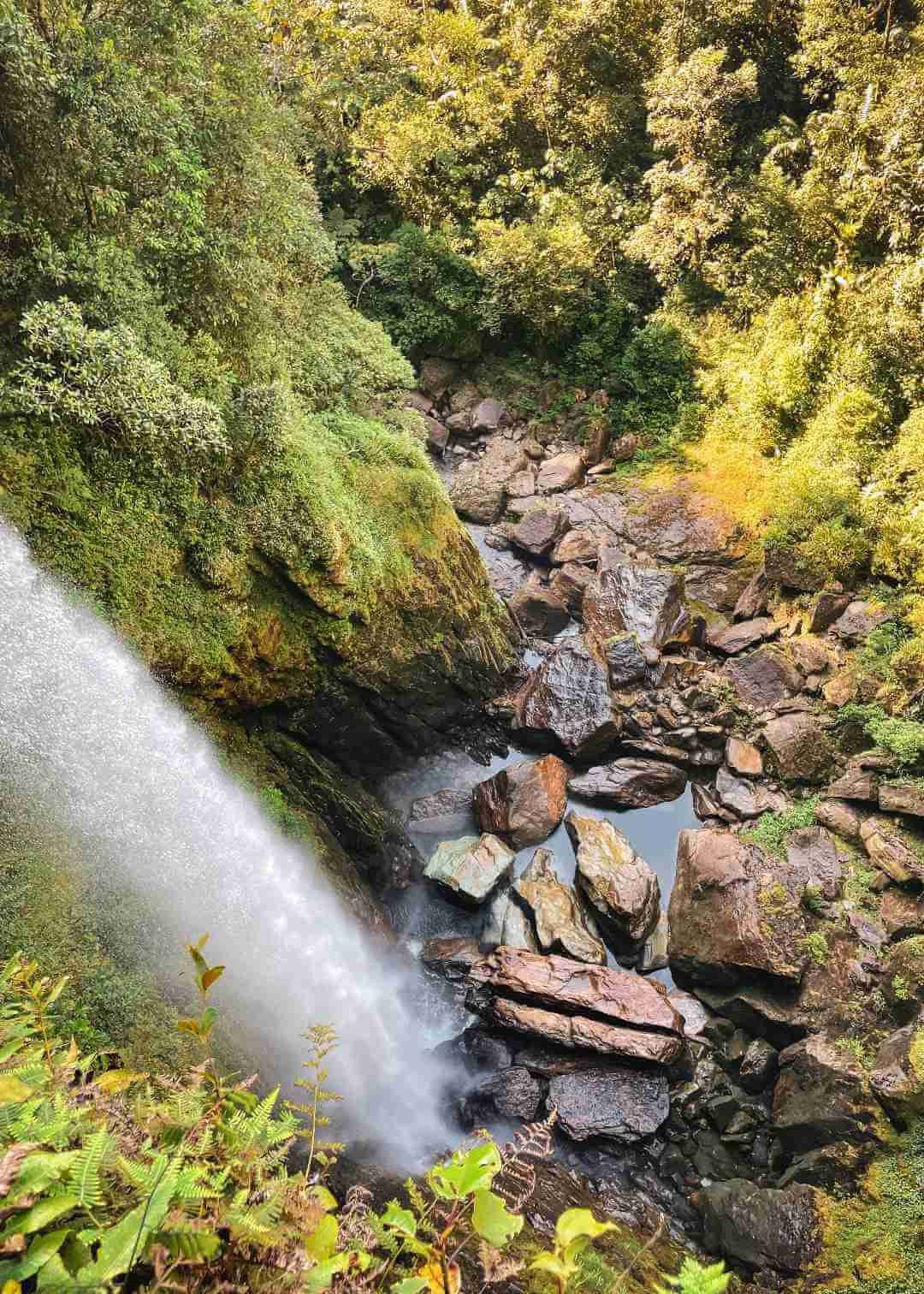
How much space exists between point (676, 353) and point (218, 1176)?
61.1ft

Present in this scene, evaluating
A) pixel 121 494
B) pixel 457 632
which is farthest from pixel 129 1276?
pixel 457 632

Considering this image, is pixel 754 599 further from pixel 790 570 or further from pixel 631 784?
pixel 631 784

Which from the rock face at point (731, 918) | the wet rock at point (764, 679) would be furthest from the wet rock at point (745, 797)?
the wet rock at point (764, 679)

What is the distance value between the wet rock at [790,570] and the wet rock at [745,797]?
13.2 feet

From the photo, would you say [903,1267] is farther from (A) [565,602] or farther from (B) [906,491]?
(B) [906,491]

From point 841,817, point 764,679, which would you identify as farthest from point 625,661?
point 841,817

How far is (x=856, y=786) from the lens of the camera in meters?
9.55

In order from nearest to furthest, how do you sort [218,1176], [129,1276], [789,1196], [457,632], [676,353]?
1. [129,1276]
2. [218,1176]
3. [789,1196]
4. [457,632]
5. [676,353]

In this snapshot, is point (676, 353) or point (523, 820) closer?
point (523, 820)

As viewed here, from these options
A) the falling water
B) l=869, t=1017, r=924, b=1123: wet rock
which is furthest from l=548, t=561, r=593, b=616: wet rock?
l=869, t=1017, r=924, b=1123: wet rock

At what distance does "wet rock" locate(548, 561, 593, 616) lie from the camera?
533 inches

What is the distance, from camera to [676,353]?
17.0 meters

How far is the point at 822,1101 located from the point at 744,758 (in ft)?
15.3

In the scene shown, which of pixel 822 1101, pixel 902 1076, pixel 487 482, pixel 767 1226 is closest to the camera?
pixel 767 1226
